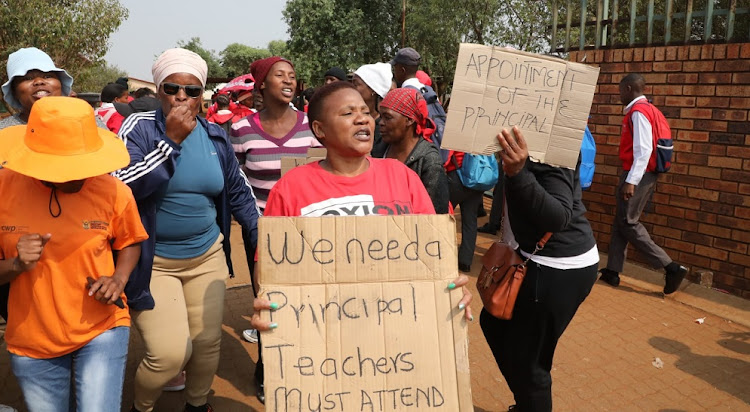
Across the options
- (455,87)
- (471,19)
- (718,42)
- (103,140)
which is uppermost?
(471,19)

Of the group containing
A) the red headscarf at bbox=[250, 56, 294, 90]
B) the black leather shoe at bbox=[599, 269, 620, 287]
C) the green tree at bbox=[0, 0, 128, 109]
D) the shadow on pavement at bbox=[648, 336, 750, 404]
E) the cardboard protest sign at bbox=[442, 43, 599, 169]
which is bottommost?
the shadow on pavement at bbox=[648, 336, 750, 404]

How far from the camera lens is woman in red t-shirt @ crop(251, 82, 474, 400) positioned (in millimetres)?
2289

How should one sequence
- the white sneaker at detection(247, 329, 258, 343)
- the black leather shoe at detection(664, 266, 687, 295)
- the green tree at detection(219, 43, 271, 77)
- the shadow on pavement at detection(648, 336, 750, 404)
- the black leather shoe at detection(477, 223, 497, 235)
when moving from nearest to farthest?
the shadow on pavement at detection(648, 336, 750, 404), the white sneaker at detection(247, 329, 258, 343), the black leather shoe at detection(664, 266, 687, 295), the black leather shoe at detection(477, 223, 497, 235), the green tree at detection(219, 43, 271, 77)

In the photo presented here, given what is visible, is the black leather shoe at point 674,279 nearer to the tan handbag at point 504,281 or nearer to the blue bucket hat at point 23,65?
the tan handbag at point 504,281

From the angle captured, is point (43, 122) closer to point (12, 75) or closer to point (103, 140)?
point (103, 140)

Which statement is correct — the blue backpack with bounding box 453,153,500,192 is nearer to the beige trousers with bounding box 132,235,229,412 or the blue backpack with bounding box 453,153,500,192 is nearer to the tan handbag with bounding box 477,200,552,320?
the tan handbag with bounding box 477,200,552,320

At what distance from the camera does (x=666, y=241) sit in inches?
251

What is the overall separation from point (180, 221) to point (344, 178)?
1.15 meters

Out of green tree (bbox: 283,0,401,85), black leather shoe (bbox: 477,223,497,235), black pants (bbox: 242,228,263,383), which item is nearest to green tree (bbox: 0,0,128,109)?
green tree (bbox: 283,0,401,85)

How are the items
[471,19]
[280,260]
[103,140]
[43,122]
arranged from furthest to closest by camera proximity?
[471,19] → [103,140] → [43,122] → [280,260]

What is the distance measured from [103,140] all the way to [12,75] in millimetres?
1291

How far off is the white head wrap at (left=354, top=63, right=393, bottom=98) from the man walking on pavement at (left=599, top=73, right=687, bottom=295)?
2655mm

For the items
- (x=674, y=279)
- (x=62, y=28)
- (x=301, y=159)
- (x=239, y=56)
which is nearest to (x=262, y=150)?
(x=301, y=159)

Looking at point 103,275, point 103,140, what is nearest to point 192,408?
point 103,275
